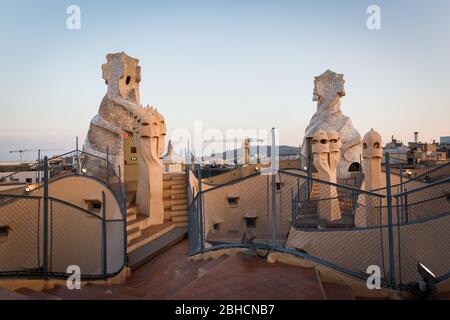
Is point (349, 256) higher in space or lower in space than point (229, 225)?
higher

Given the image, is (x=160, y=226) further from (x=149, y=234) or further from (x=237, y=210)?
(x=237, y=210)

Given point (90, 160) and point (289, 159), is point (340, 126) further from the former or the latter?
point (90, 160)

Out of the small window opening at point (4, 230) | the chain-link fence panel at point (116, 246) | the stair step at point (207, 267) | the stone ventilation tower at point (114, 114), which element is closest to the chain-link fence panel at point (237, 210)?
the stone ventilation tower at point (114, 114)

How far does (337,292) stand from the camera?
13.9 feet

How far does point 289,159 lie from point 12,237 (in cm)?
1920

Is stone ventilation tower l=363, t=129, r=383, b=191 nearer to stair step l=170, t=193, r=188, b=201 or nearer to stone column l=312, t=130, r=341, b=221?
stone column l=312, t=130, r=341, b=221

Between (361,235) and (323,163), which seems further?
(323,163)

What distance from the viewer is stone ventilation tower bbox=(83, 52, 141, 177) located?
1664cm

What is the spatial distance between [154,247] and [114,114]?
10338 millimetres

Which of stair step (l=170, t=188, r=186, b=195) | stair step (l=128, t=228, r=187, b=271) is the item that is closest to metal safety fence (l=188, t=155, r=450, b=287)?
stair step (l=128, t=228, r=187, b=271)

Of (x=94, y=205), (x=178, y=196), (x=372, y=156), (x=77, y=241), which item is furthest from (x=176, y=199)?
(x=372, y=156)

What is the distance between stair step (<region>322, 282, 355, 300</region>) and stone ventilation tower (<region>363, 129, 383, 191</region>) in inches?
293
